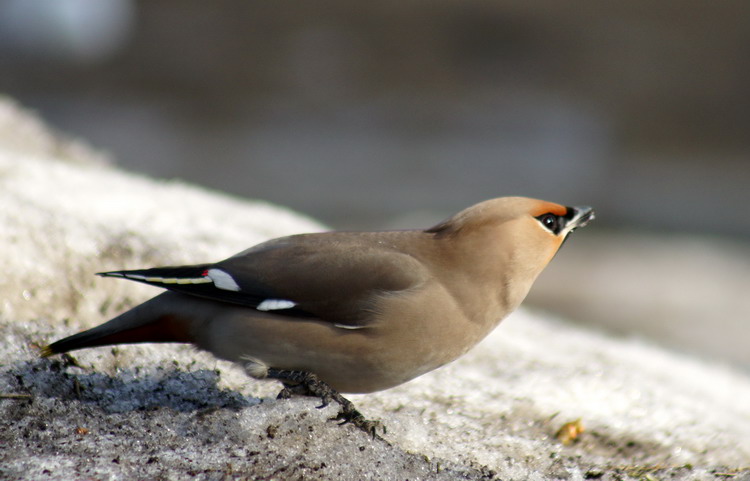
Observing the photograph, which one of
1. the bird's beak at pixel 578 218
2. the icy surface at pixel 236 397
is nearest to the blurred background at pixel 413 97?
the icy surface at pixel 236 397

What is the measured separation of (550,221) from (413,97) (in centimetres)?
1434

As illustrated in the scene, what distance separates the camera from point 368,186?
14.6 metres

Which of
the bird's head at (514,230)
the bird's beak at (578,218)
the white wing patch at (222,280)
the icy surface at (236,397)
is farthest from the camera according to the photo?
the bird's beak at (578,218)

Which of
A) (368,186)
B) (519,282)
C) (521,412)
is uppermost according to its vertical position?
(519,282)

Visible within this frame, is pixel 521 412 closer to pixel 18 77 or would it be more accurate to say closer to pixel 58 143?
pixel 58 143

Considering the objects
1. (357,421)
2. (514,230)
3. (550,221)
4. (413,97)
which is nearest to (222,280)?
(357,421)

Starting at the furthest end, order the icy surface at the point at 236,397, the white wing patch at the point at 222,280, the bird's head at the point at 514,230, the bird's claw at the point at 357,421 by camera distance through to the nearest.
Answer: the bird's head at the point at 514,230 < the white wing patch at the point at 222,280 < the bird's claw at the point at 357,421 < the icy surface at the point at 236,397

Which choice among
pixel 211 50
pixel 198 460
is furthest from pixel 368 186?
pixel 198 460

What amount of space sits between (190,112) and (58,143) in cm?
1101

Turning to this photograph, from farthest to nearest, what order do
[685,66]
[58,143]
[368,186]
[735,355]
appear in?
[685,66] → [368,186] → [735,355] → [58,143]

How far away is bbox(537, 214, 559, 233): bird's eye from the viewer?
10.5 ft

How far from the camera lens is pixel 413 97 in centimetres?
1734

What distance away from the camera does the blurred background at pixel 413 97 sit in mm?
14766

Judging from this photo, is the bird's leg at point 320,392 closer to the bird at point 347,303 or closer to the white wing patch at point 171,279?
the bird at point 347,303
